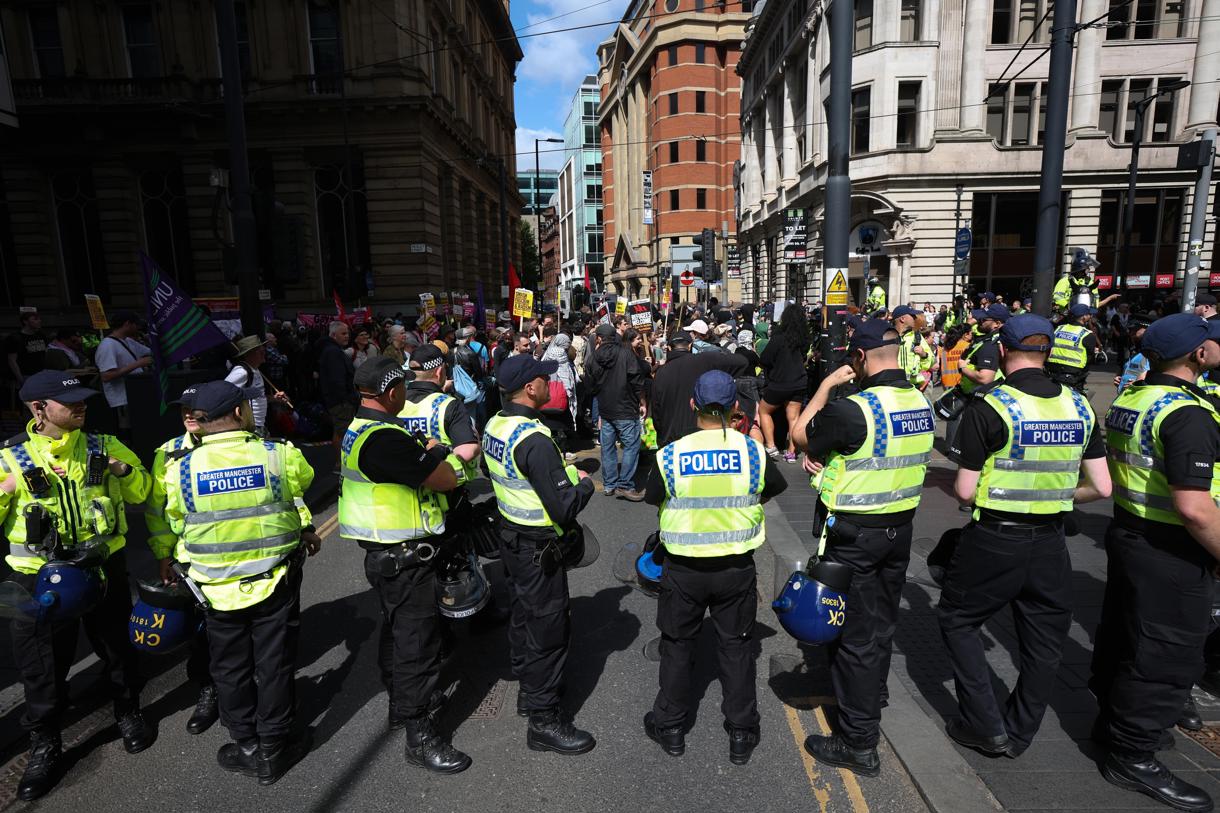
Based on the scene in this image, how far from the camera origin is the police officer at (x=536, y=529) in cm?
344

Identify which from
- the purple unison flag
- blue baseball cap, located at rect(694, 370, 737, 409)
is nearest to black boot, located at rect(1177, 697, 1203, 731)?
blue baseball cap, located at rect(694, 370, 737, 409)

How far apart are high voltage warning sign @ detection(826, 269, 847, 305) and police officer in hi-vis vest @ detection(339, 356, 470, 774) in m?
6.25

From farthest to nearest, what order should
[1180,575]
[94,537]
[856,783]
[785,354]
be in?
1. [785,354]
2. [94,537]
3. [856,783]
4. [1180,575]

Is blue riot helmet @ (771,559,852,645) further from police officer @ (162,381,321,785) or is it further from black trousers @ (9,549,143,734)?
black trousers @ (9,549,143,734)

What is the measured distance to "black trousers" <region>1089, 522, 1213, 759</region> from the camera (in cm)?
304

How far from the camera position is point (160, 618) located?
131 inches

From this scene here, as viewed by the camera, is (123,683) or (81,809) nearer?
(81,809)

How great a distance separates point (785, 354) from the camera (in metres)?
8.81

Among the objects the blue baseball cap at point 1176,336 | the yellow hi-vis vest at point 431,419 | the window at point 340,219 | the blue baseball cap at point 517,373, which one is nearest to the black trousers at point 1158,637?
→ the blue baseball cap at point 1176,336

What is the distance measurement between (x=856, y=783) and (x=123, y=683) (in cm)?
378

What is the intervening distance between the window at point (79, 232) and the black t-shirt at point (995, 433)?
31046mm

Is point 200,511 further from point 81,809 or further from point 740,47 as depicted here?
point 740,47

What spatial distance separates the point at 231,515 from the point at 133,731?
1398mm

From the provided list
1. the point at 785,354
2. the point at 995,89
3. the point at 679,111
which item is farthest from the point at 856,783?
the point at 679,111
